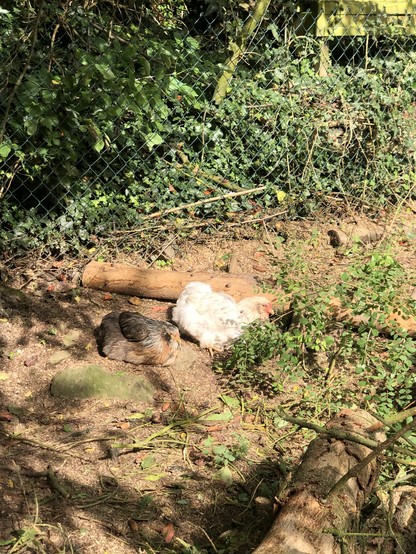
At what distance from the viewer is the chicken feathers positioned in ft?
17.2

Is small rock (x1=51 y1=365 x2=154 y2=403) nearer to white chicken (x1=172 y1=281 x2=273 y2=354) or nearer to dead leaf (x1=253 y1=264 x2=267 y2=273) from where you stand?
white chicken (x1=172 y1=281 x2=273 y2=354)

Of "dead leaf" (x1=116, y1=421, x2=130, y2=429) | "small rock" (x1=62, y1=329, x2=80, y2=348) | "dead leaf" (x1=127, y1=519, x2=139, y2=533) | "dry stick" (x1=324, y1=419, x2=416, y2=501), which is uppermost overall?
"dry stick" (x1=324, y1=419, x2=416, y2=501)

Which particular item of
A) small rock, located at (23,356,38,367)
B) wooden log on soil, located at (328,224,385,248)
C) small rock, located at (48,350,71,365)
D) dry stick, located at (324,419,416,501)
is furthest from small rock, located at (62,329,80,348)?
dry stick, located at (324,419,416,501)

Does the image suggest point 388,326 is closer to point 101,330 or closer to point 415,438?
point 415,438

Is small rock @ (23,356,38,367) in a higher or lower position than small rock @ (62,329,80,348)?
lower

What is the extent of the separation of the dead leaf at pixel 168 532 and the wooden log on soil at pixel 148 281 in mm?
2583

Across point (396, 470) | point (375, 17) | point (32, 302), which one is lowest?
point (32, 302)

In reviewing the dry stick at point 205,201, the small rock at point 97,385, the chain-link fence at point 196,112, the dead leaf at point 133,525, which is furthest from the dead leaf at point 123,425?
the dry stick at point 205,201

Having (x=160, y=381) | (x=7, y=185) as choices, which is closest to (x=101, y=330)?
(x=160, y=381)

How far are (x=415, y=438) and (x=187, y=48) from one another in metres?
3.80

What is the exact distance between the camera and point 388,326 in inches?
189

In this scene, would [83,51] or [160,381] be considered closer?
[160,381]

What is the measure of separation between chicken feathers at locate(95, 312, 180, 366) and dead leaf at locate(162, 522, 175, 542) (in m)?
1.73

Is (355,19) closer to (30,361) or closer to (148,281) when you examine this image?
(148,281)
